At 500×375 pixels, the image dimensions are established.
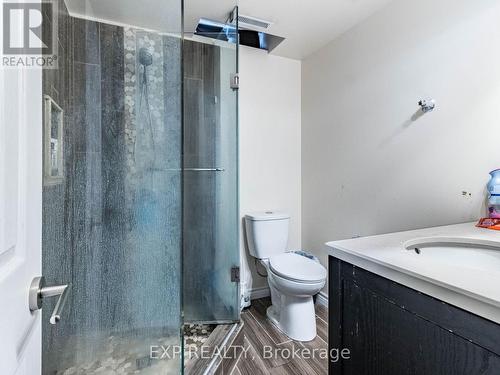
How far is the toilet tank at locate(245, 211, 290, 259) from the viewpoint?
2.04 m

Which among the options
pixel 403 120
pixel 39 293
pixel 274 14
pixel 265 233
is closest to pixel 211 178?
pixel 265 233

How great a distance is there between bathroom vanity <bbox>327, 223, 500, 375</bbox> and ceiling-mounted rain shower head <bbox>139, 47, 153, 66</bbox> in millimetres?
1233

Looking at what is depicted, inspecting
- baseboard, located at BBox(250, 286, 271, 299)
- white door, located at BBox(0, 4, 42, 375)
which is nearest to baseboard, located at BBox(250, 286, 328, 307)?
baseboard, located at BBox(250, 286, 271, 299)

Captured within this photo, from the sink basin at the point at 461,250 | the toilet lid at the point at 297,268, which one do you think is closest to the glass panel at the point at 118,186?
the toilet lid at the point at 297,268

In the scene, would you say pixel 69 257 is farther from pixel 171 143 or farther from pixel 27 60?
pixel 27 60

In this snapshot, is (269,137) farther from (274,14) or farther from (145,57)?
(145,57)

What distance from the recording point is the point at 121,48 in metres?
1.25

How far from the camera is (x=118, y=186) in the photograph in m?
1.12

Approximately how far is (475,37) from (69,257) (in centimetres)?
209

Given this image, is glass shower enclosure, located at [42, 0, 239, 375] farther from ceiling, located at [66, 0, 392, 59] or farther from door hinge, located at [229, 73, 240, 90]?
door hinge, located at [229, 73, 240, 90]

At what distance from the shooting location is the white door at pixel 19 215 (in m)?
0.38

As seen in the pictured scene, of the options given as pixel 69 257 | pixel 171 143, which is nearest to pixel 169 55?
pixel 171 143

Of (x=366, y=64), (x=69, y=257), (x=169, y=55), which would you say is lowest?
(x=69, y=257)

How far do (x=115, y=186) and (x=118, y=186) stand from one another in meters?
0.01
